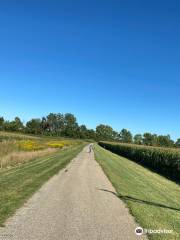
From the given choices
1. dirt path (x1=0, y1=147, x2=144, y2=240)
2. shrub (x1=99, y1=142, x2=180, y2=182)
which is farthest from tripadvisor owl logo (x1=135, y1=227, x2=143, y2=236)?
shrub (x1=99, y1=142, x2=180, y2=182)

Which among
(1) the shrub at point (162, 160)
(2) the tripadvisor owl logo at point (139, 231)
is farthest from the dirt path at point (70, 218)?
(1) the shrub at point (162, 160)

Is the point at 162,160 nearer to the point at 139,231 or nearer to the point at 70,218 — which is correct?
the point at 70,218

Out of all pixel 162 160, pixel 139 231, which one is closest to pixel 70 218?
pixel 139 231

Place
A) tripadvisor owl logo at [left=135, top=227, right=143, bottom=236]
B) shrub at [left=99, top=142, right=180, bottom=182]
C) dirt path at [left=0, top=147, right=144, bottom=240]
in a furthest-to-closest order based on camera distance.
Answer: shrub at [left=99, top=142, right=180, bottom=182] < tripadvisor owl logo at [left=135, top=227, right=143, bottom=236] < dirt path at [left=0, top=147, right=144, bottom=240]

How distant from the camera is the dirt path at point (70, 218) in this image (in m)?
8.00

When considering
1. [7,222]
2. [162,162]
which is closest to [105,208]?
[7,222]

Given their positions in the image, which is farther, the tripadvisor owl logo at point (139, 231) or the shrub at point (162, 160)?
the shrub at point (162, 160)

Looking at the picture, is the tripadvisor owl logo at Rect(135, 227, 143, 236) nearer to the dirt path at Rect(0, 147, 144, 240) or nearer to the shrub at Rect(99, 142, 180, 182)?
the dirt path at Rect(0, 147, 144, 240)

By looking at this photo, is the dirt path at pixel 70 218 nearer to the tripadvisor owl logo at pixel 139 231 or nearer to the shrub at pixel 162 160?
the tripadvisor owl logo at pixel 139 231

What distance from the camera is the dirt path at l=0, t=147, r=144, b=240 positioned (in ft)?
26.2

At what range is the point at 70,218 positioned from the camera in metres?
9.60

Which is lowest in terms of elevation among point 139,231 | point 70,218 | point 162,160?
point 139,231

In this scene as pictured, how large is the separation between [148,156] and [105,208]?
37.1 meters

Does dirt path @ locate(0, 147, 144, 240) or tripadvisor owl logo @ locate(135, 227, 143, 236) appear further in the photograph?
tripadvisor owl logo @ locate(135, 227, 143, 236)
